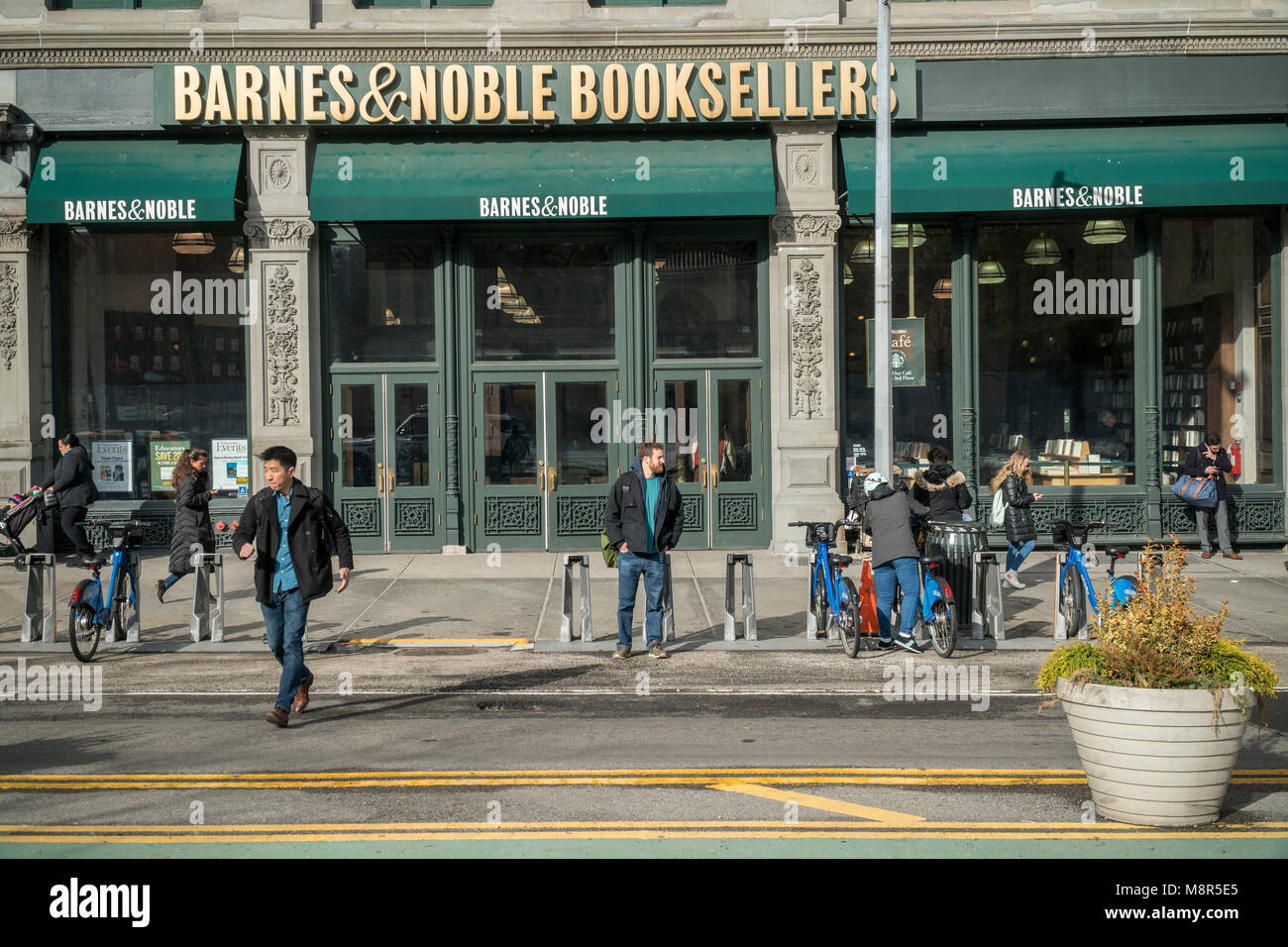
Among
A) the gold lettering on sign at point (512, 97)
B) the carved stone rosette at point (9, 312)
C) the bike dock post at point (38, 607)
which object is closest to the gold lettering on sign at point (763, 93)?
the gold lettering on sign at point (512, 97)

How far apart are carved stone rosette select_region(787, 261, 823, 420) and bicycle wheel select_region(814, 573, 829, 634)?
6097 millimetres

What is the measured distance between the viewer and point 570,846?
6.40 meters

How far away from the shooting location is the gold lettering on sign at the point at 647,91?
18.4 m

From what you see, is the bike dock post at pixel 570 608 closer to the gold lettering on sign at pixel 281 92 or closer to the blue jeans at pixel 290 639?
the blue jeans at pixel 290 639

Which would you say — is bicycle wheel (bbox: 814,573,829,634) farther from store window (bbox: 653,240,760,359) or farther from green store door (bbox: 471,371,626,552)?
store window (bbox: 653,240,760,359)

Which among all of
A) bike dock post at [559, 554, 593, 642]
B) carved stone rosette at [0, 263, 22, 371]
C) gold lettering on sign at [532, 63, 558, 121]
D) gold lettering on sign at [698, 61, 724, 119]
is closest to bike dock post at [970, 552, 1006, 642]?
bike dock post at [559, 554, 593, 642]

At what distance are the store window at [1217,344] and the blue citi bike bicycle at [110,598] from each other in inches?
566

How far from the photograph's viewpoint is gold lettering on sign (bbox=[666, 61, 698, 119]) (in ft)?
60.4

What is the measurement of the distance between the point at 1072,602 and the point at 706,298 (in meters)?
8.42

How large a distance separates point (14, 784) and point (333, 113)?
12.7m

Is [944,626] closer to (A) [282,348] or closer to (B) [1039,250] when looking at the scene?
(B) [1039,250]

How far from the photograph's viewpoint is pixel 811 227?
1867 centimetres

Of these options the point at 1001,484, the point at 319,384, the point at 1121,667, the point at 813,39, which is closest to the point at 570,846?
the point at 1121,667

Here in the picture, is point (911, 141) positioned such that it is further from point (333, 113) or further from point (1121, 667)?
point (1121, 667)
